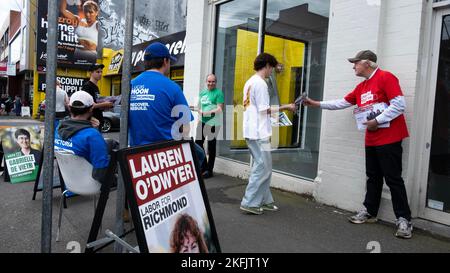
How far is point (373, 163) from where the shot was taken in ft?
13.7

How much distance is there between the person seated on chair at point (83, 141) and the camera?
3.22m

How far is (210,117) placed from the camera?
22.1ft

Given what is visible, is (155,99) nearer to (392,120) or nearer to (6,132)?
(392,120)

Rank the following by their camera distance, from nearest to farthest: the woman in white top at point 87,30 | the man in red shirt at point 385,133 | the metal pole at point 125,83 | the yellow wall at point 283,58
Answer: the metal pole at point 125,83 < the man in red shirt at point 385,133 < the yellow wall at point 283,58 < the woman in white top at point 87,30

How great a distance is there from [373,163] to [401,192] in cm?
46

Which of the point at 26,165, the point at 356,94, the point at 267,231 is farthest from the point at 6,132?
the point at 356,94

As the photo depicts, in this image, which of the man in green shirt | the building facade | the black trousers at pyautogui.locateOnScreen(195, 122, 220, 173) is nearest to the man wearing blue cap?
the building facade

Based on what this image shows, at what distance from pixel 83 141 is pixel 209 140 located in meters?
3.76

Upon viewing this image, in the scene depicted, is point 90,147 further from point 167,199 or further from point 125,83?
point 167,199

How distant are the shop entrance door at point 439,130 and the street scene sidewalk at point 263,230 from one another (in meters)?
0.37

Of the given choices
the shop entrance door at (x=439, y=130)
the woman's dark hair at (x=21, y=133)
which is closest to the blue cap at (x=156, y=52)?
the shop entrance door at (x=439, y=130)

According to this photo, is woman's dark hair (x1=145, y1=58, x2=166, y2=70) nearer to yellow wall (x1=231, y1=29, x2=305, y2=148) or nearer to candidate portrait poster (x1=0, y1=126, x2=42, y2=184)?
yellow wall (x1=231, y1=29, x2=305, y2=148)

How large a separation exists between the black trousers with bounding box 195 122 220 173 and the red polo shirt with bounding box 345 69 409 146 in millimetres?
3299

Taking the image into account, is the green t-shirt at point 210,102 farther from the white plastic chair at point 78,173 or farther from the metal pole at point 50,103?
the metal pole at point 50,103
